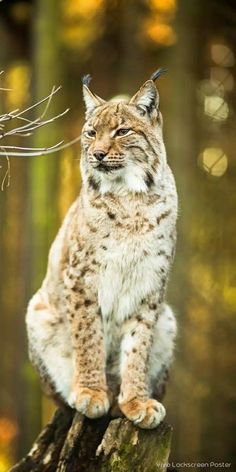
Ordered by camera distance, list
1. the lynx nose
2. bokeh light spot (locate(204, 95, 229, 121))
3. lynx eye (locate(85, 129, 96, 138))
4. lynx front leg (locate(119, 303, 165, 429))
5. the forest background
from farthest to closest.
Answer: bokeh light spot (locate(204, 95, 229, 121)) → the forest background → lynx front leg (locate(119, 303, 165, 429)) → lynx eye (locate(85, 129, 96, 138)) → the lynx nose

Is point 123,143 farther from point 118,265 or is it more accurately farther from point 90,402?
point 90,402

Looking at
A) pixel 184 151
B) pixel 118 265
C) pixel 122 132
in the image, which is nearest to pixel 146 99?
pixel 122 132

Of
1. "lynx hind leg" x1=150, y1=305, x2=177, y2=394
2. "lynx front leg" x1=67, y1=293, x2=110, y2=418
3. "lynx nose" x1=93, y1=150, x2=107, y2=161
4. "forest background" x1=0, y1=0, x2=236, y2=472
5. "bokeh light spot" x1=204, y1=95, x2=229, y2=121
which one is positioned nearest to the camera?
"lynx nose" x1=93, y1=150, x2=107, y2=161

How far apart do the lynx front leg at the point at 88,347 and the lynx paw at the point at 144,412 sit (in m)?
0.14

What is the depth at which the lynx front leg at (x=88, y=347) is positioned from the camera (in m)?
3.80

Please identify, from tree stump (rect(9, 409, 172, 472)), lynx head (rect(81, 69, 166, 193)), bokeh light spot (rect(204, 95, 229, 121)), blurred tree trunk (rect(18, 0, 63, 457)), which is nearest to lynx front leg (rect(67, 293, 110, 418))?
tree stump (rect(9, 409, 172, 472))

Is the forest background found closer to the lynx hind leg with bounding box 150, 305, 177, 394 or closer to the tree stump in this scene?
the lynx hind leg with bounding box 150, 305, 177, 394

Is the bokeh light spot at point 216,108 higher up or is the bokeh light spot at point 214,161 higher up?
the bokeh light spot at point 216,108

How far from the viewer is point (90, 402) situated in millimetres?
3732

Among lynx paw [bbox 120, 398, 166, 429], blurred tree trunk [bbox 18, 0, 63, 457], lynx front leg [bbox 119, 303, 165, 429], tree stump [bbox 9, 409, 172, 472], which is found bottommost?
tree stump [bbox 9, 409, 172, 472]

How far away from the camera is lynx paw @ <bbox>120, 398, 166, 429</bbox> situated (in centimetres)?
357

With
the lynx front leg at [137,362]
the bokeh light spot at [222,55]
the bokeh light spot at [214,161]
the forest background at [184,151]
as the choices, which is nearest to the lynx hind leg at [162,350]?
the lynx front leg at [137,362]

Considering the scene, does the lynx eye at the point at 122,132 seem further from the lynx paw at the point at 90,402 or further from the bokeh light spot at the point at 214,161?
the bokeh light spot at the point at 214,161

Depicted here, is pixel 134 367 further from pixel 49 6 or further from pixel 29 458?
pixel 49 6
